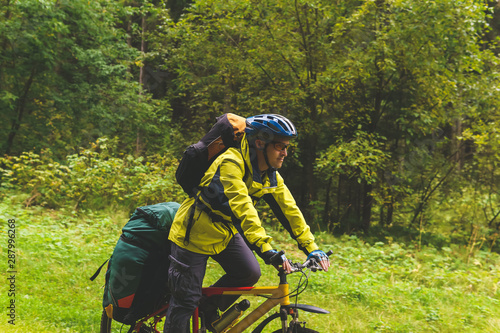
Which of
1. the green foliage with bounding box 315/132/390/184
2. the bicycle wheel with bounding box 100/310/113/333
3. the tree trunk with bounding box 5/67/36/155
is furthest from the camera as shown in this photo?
the tree trunk with bounding box 5/67/36/155

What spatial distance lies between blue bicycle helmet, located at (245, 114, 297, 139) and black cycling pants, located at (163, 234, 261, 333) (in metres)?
0.89

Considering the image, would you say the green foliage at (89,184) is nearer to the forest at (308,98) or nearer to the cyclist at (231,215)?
the forest at (308,98)

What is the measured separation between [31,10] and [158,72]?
8.92 m

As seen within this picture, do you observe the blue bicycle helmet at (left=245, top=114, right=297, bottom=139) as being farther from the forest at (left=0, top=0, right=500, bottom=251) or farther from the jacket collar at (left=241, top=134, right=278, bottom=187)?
the forest at (left=0, top=0, right=500, bottom=251)

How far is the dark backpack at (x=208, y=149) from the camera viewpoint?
283 cm

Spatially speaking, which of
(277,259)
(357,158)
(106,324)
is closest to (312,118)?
(357,158)

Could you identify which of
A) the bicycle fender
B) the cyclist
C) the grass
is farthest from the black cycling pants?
the grass

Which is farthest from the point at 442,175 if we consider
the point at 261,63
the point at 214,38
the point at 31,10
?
the point at 31,10

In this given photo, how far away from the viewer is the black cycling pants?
2.82m

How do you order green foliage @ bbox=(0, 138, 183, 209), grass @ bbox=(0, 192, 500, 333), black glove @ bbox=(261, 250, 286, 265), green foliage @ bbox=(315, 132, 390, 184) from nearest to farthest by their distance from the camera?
black glove @ bbox=(261, 250, 286, 265) < grass @ bbox=(0, 192, 500, 333) < green foliage @ bbox=(0, 138, 183, 209) < green foliage @ bbox=(315, 132, 390, 184)

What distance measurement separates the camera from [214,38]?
11.2 metres

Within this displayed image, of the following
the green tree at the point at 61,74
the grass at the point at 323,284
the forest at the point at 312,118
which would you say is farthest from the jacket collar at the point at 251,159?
the green tree at the point at 61,74

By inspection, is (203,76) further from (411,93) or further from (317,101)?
(411,93)

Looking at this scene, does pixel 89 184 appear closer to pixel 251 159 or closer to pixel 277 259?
pixel 251 159
